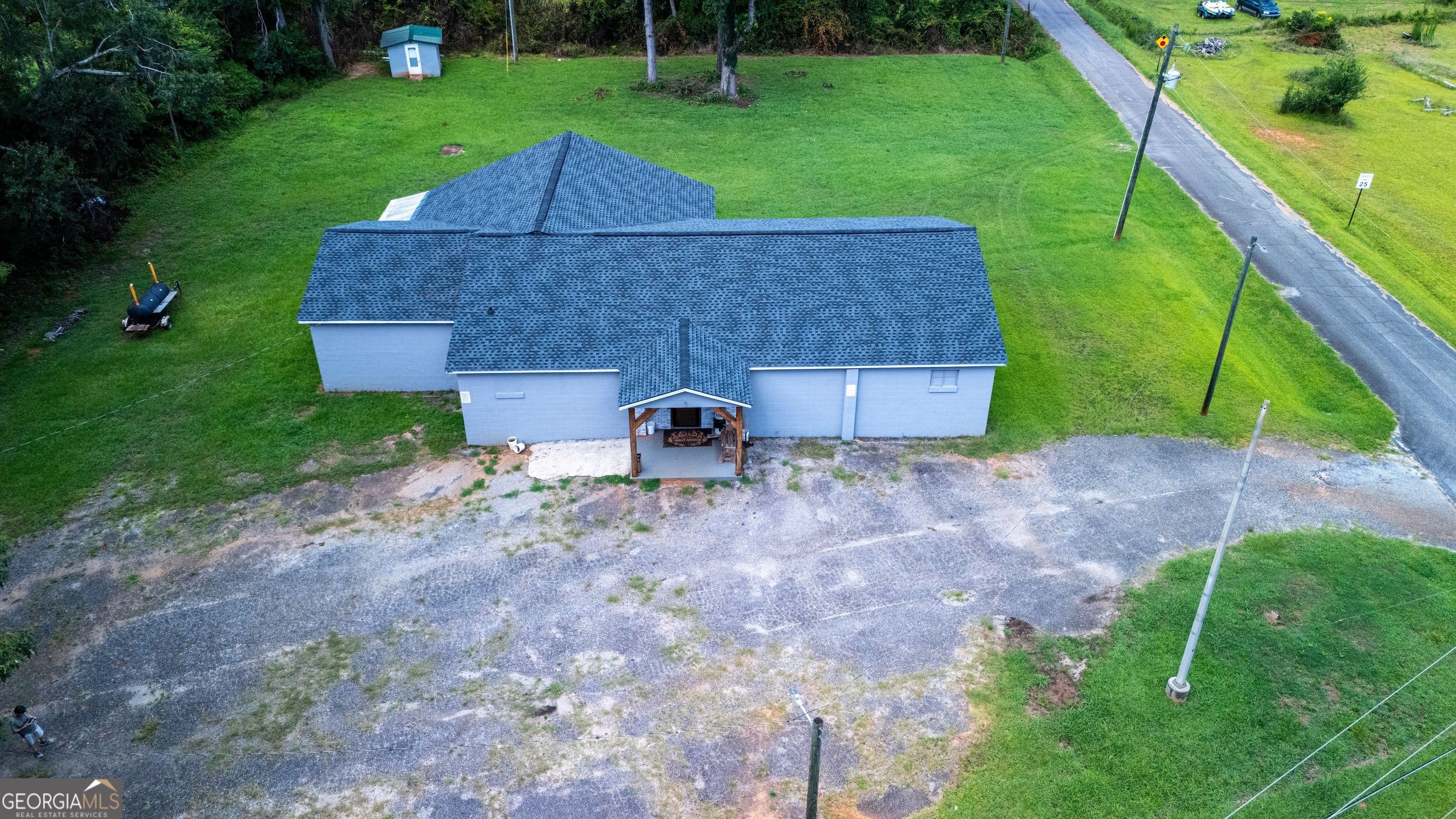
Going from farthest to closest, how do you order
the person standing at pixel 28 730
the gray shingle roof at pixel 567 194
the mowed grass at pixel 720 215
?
the gray shingle roof at pixel 567 194
the mowed grass at pixel 720 215
the person standing at pixel 28 730

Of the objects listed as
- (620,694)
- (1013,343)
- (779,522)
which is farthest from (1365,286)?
(620,694)

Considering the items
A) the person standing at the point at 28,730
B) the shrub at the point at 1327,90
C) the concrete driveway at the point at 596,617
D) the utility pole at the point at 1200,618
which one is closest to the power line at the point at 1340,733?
the utility pole at the point at 1200,618

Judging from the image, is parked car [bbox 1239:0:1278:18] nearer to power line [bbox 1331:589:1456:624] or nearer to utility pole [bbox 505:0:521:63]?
utility pole [bbox 505:0:521:63]

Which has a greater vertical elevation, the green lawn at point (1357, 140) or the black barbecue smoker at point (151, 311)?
the green lawn at point (1357, 140)

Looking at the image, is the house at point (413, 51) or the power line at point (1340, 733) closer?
the power line at point (1340, 733)

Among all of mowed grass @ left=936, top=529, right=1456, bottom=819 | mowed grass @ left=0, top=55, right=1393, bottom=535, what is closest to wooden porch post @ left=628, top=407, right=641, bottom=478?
mowed grass @ left=0, top=55, right=1393, bottom=535

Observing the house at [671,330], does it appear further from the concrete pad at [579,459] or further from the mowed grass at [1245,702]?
the mowed grass at [1245,702]
